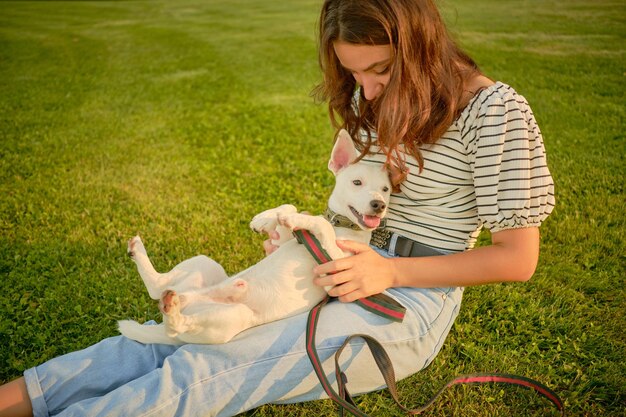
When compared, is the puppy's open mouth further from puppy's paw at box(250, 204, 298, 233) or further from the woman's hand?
puppy's paw at box(250, 204, 298, 233)

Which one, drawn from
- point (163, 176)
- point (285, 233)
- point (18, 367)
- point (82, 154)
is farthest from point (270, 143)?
point (18, 367)

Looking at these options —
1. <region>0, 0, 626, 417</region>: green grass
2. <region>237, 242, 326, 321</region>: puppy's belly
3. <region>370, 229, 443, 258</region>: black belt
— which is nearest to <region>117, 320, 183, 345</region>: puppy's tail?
<region>237, 242, 326, 321</region>: puppy's belly

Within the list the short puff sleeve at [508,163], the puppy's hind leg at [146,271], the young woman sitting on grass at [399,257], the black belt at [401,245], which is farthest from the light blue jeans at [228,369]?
the short puff sleeve at [508,163]

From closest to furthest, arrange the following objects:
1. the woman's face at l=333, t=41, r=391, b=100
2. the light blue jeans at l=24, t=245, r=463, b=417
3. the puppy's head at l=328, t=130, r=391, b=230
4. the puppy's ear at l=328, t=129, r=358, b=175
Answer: the light blue jeans at l=24, t=245, r=463, b=417
the woman's face at l=333, t=41, r=391, b=100
the puppy's head at l=328, t=130, r=391, b=230
the puppy's ear at l=328, t=129, r=358, b=175

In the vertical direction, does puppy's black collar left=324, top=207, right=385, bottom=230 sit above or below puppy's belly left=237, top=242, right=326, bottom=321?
above

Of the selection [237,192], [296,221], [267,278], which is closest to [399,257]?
[296,221]

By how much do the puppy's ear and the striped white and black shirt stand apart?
457 millimetres

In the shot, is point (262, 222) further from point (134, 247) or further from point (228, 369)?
point (228, 369)

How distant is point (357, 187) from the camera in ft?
8.74

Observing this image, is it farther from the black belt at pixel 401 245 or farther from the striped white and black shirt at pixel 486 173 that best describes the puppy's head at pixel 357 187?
the striped white and black shirt at pixel 486 173

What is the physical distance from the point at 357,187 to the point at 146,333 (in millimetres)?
1315

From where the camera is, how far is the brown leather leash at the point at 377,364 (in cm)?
198

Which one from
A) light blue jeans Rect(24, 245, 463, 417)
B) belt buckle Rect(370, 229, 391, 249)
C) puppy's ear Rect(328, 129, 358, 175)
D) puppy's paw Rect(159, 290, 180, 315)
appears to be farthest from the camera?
puppy's ear Rect(328, 129, 358, 175)

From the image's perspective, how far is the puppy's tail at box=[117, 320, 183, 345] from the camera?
2.25 meters
